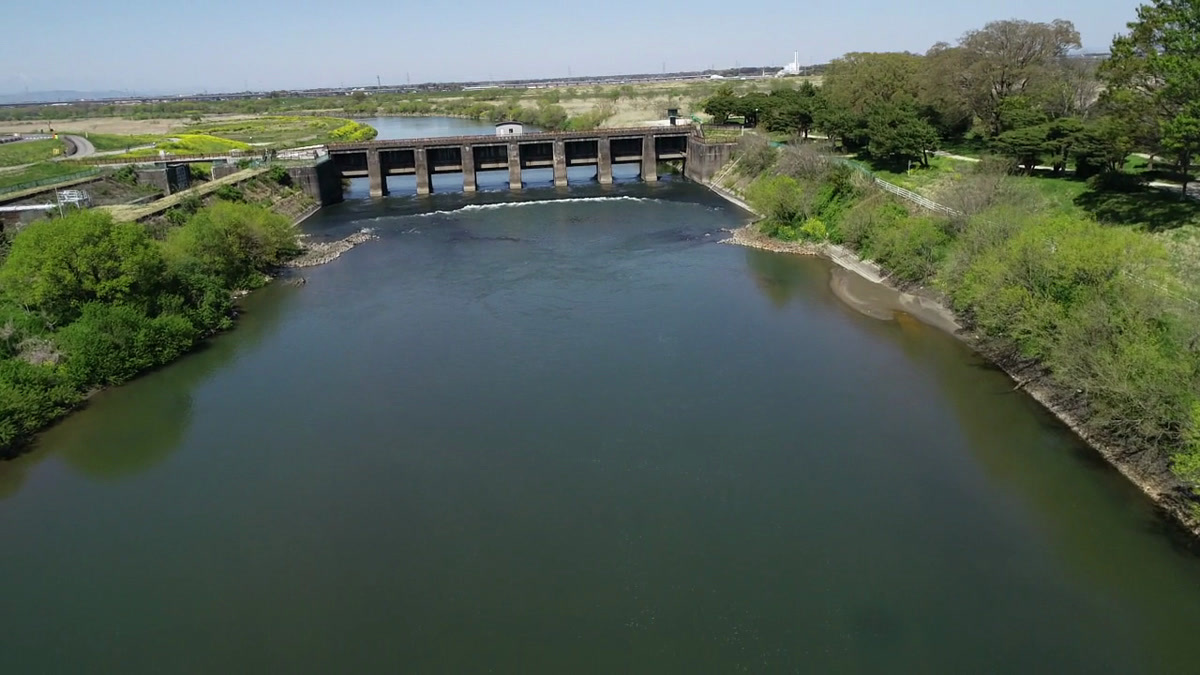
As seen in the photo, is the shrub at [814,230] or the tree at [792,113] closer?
the shrub at [814,230]

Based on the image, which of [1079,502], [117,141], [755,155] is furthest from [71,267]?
[117,141]

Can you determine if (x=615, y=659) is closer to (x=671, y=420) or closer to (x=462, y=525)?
(x=462, y=525)

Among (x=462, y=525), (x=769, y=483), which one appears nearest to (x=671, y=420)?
(x=769, y=483)

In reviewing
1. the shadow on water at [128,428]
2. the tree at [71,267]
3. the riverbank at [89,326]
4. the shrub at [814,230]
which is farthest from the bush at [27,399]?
the shrub at [814,230]

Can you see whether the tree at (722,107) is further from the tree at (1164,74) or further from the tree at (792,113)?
the tree at (1164,74)

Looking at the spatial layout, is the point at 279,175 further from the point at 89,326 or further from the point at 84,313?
the point at 89,326
